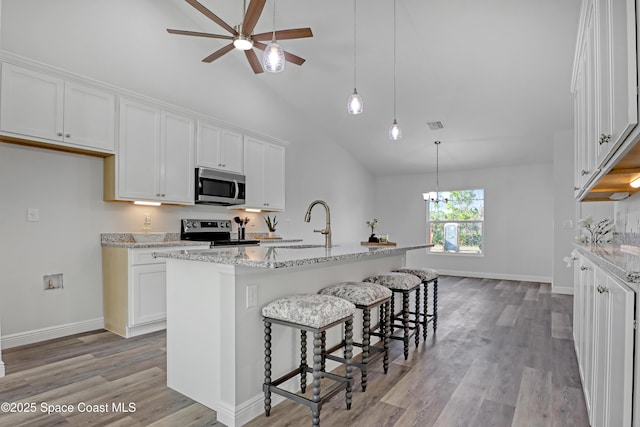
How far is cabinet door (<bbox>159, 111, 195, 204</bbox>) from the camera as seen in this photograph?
13.5 ft

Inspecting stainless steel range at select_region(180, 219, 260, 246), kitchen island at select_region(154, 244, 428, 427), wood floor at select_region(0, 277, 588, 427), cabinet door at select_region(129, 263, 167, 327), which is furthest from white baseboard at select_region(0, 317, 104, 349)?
kitchen island at select_region(154, 244, 428, 427)

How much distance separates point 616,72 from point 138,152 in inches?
156

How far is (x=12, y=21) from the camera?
3.18 metres

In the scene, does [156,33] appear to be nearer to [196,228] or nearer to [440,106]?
[196,228]

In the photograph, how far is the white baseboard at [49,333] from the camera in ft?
10.6

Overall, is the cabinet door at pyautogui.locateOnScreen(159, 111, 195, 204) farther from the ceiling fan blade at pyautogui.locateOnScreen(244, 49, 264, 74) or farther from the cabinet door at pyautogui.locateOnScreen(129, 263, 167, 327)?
the ceiling fan blade at pyautogui.locateOnScreen(244, 49, 264, 74)

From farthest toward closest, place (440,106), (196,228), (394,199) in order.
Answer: (394,199), (440,106), (196,228)

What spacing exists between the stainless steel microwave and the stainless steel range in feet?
0.98

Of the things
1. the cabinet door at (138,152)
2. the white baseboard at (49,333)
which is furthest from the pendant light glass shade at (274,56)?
the white baseboard at (49,333)

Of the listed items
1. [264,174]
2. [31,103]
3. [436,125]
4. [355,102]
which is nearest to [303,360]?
[355,102]

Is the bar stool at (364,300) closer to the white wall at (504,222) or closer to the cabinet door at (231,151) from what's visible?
the cabinet door at (231,151)

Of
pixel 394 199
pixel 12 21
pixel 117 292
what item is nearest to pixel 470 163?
pixel 394 199

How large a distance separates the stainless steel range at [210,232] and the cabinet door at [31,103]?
5.56 ft

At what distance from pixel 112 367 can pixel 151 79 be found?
3.11 m
